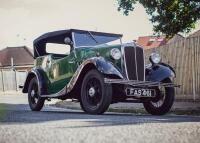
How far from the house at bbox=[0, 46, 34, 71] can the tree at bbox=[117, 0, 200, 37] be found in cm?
4577

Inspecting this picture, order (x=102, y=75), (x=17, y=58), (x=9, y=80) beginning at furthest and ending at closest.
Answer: (x=17, y=58), (x=9, y=80), (x=102, y=75)

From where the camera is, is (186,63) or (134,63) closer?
(134,63)

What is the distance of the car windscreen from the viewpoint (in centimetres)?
977

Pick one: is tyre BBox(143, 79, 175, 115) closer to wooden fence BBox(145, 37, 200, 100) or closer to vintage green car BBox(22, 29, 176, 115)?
vintage green car BBox(22, 29, 176, 115)

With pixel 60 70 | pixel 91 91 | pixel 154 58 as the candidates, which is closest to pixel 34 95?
pixel 60 70

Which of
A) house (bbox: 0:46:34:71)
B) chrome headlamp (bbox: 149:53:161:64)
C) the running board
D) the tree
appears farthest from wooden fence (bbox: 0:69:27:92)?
the running board

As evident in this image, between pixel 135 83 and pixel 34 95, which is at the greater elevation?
pixel 135 83

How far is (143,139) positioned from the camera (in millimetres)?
3395

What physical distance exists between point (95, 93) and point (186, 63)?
6.26 meters

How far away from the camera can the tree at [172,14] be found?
742 inches

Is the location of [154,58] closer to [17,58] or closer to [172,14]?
[172,14]

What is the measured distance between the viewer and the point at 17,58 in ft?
216

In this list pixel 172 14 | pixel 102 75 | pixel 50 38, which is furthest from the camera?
pixel 172 14

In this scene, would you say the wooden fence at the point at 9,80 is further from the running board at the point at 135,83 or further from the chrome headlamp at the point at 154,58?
the running board at the point at 135,83
